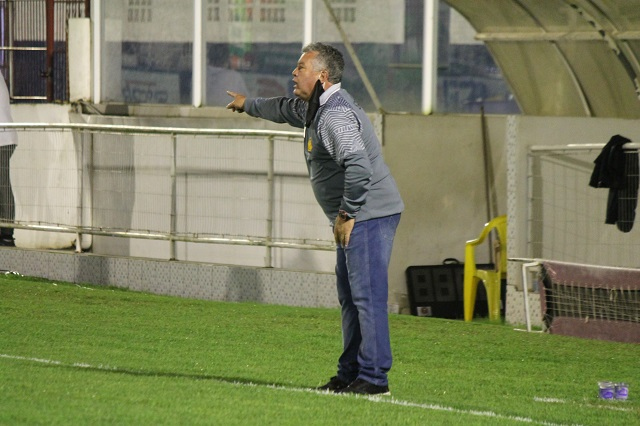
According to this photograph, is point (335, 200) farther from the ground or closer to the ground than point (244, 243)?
farther from the ground

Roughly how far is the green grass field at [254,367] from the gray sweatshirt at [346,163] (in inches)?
41.6

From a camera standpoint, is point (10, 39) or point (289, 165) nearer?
point (289, 165)

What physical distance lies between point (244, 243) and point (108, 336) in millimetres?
3915

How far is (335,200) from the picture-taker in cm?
804

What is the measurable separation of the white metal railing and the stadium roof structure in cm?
252

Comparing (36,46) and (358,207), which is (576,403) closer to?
(358,207)

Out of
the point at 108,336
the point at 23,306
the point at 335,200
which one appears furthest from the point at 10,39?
the point at 335,200

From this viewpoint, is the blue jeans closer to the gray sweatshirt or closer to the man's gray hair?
the gray sweatshirt

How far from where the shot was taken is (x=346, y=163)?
25.3 feet

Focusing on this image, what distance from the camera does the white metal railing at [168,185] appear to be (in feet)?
48.8

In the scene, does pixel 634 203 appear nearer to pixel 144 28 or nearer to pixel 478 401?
pixel 478 401

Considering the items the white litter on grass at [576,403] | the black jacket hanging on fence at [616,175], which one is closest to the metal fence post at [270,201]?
the black jacket hanging on fence at [616,175]

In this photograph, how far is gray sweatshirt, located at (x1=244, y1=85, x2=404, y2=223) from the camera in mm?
7723

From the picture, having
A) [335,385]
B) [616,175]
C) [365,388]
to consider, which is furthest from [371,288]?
[616,175]
